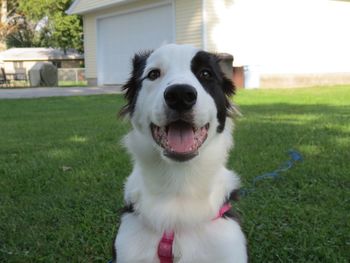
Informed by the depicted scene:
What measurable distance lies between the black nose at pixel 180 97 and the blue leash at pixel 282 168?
220cm

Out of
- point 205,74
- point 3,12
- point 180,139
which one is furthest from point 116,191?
point 3,12

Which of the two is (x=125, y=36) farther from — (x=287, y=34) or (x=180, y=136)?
(x=180, y=136)

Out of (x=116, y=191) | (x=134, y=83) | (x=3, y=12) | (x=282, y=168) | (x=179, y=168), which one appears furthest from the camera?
(x=3, y=12)

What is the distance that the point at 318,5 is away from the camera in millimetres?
21641

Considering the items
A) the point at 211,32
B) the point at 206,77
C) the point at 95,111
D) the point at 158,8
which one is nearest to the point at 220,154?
the point at 206,77

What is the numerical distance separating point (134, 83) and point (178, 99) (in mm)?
770

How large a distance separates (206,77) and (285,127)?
5.33m

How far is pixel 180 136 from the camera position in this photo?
9.21 ft

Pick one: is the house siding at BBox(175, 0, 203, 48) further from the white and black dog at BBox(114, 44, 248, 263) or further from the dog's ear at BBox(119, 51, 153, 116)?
the white and black dog at BBox(114, 44, 248, 263)

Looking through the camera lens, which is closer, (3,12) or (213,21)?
(213,21)

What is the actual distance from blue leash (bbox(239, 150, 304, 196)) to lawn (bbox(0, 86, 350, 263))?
0.07m

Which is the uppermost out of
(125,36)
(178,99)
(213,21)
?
(213,21)

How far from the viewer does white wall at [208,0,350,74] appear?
62.4 ft

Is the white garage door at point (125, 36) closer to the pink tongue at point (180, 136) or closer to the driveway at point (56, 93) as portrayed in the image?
the driveway at point (56, 93)
